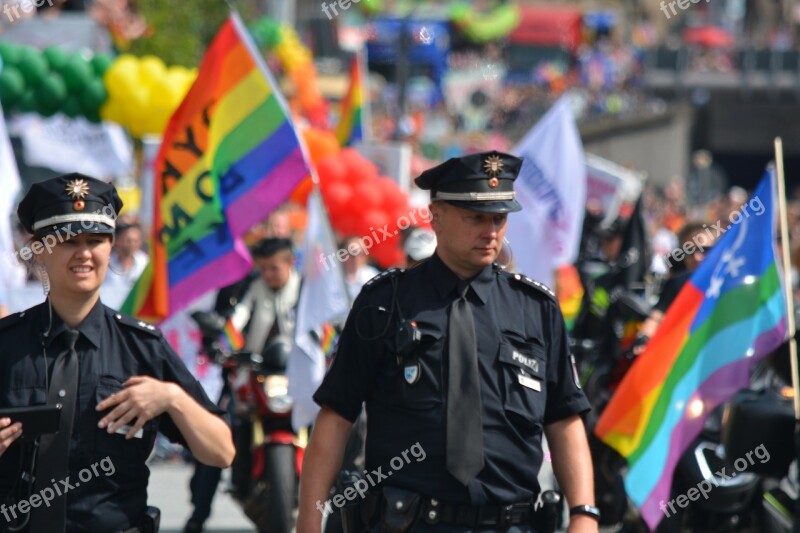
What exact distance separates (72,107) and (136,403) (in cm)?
1217

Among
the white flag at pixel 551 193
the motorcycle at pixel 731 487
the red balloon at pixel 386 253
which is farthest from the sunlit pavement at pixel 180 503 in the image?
the red balloon at pixel 386 253

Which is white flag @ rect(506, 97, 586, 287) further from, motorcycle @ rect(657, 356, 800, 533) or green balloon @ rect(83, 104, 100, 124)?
green balloon @ rect(83, 104, 100, 124)

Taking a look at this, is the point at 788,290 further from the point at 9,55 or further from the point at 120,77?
the point at 9,55

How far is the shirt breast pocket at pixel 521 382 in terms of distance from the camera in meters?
4.73

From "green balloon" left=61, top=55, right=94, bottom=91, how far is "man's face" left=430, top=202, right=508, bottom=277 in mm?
11937

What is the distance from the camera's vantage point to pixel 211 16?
24359mm

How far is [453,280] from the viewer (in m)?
4.85

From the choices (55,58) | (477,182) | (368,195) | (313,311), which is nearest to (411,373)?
Result: (477,182)

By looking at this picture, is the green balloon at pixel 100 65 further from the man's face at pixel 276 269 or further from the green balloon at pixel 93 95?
the man's face at pixel 276 269

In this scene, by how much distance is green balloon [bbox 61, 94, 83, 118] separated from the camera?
53.3 ft

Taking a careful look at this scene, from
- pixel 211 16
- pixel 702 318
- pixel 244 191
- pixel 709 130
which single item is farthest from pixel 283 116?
pixel 709 130

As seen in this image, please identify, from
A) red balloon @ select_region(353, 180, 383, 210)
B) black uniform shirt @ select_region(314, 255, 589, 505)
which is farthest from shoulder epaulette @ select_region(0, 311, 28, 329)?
red balloon @ select_region(353, 180, 383, 210)

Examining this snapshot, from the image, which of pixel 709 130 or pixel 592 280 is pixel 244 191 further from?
pixel 709 130

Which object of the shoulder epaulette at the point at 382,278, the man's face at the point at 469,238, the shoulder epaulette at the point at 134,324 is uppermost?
the man's face at the point at 469,238
